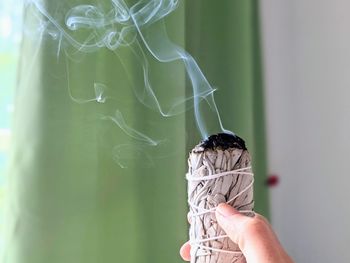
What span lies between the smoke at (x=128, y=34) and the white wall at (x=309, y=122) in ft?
1.53

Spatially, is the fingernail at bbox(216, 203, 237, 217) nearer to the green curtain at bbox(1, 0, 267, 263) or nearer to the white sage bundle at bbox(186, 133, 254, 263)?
the white sage bundle at bbox(186, 133, 254, 263)

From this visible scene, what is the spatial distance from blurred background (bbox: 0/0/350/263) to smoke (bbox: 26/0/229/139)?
12 millimetres

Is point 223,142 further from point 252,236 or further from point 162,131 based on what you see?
point 162,131

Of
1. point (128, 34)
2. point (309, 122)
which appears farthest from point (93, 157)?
point (309, 122)

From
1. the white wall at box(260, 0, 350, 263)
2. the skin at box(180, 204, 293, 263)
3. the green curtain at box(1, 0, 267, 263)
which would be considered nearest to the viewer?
the skin at box(180, 204, 293, 263)

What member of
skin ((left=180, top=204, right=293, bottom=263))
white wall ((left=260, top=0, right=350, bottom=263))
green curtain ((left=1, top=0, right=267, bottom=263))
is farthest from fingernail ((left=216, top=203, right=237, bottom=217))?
white wall ((left=260, top=0, right=350, bottom=263))

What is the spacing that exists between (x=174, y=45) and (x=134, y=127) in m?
0.23

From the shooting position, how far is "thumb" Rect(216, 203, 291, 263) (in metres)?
0.59

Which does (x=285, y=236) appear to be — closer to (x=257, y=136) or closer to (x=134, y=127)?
(x=257, y=136)

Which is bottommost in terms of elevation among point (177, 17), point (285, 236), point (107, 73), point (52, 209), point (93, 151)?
point (285, 236)

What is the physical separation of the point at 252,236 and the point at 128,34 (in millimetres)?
656

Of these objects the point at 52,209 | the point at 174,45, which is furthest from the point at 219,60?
the point at 52,209

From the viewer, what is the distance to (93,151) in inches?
42.2

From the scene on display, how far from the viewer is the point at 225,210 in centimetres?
62
